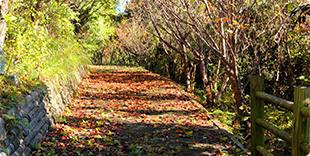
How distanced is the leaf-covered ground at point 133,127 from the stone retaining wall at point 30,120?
0.18m

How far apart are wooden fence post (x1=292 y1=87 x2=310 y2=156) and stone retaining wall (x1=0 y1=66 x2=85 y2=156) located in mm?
3265

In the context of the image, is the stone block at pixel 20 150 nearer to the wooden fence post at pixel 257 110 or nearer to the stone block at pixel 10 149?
the stone block at pixel 10 149

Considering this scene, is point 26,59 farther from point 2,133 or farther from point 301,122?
point 301,122

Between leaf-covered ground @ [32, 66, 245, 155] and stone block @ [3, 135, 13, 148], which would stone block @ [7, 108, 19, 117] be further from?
leaf-covered ground @ [32, 66, 245, 155]

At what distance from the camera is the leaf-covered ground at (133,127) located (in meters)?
5.18

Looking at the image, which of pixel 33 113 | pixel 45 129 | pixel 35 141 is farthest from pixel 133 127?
pixel 35 141

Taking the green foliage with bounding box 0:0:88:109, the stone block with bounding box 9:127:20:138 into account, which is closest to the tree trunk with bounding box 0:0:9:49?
the green foliage with bounding box 0:0:88:109

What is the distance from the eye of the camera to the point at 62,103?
718cm

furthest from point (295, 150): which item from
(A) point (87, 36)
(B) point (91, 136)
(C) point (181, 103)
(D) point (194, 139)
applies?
(A) point (87, 36)

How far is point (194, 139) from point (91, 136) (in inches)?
75.7

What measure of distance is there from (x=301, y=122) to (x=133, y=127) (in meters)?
3.94

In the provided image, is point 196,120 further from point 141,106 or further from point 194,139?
point 141,106

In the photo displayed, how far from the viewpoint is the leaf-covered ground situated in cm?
518

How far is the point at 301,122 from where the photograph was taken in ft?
10.4
